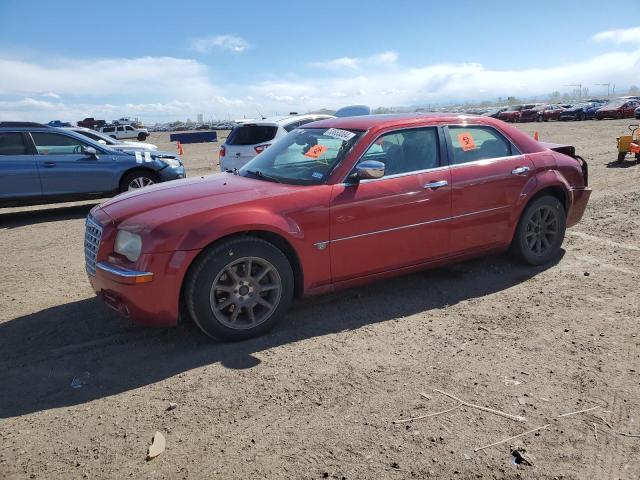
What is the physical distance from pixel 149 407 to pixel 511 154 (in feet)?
13.1

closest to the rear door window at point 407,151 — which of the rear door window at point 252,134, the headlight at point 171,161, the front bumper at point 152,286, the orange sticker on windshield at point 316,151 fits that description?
the orange sticker on windshield at point 316,151

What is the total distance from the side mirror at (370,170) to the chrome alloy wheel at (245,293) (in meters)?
1.02

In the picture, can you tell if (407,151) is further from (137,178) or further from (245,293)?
(137,178)

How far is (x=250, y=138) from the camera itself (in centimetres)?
1022

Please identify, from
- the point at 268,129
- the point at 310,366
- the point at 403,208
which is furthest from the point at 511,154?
the point at 268,129

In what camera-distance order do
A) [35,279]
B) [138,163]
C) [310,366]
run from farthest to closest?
[138,163] < [35,279] < [310,366]

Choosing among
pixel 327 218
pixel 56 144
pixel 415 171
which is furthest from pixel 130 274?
pixel 56 144

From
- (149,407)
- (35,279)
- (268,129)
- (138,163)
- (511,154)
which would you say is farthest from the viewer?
(268,129)

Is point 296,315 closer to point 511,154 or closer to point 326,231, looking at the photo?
point 326,231

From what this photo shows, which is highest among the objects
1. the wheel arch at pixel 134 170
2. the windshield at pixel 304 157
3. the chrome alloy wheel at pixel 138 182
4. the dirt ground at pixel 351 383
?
the windshield at pixel 304 157

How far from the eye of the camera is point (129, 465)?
2.54 meters

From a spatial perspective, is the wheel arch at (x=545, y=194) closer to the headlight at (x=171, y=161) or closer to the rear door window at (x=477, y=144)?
the rear door window at (x=477, y=144)

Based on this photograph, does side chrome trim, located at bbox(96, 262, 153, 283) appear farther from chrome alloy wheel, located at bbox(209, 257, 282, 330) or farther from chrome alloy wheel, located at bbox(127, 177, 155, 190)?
chrome alloy wheel, located at bbox(127, 177, 155, 190)

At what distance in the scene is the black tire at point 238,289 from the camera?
11.7 feet
